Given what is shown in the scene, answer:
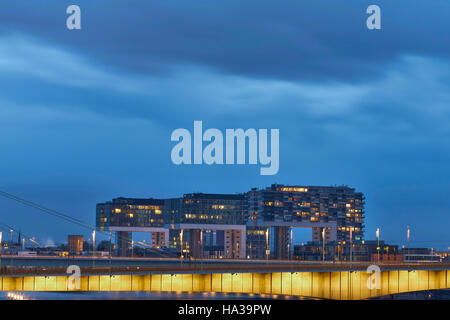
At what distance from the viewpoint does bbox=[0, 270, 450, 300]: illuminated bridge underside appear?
3425 inches

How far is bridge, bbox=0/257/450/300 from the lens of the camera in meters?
86.4

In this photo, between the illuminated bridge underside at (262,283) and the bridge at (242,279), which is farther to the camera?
the illuminated bridge underside at (262,283)

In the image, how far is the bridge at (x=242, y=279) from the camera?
86.4m

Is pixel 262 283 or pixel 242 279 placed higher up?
pixel 242 279

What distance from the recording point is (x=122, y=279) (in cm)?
9375

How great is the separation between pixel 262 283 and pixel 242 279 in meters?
2.88

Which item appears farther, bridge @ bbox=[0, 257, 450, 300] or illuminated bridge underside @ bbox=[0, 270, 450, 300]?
illuminated bridge underside @ bbox=[0, 270, 450, 300]

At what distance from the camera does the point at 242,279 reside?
100625 mm

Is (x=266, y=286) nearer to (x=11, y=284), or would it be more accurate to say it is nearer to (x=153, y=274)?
(x=153, y=274)

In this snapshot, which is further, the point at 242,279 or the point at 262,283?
the point at 262,283
